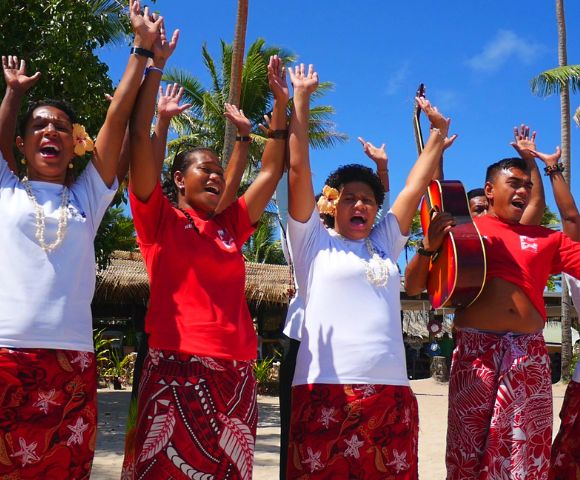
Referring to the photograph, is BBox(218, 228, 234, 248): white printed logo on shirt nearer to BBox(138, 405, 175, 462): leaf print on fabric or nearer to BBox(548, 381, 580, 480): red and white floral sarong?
BBox(138, 405, 175, 462): leaf print on fabric

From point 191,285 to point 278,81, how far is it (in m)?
1.15

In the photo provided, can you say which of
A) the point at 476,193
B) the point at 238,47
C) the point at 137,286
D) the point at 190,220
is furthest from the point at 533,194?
the point at 137,286

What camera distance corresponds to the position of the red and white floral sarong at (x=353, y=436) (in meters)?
3.05

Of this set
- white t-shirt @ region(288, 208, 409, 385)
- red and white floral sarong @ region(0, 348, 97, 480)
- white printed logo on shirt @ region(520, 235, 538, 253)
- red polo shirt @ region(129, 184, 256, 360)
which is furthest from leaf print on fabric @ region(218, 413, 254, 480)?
white printed logo on shirt @ region(520, 235, 538, 253)

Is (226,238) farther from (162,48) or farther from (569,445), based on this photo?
(569,445)

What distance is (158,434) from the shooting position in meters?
2.83

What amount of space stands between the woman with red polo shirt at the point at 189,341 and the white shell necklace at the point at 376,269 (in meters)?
0.59

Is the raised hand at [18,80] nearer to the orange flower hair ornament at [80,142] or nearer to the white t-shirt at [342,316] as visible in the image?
the orange flower hair ornament at [80,142]

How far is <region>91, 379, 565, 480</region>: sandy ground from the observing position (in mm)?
7031

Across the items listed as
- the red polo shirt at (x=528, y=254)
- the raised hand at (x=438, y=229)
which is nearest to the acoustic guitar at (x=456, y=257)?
the raised hand at (x=438, y=229)

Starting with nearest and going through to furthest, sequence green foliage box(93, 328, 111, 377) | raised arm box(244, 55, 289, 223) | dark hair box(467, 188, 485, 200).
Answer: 1. raised arm box(244, 55, 289, 223)
2. dark hair box(467, 188, 485, 200)
3. green foliage box(93, 328, 111, 377)

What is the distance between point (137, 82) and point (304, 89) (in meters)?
0.84

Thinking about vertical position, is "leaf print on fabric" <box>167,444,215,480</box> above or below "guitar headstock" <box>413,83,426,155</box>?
below

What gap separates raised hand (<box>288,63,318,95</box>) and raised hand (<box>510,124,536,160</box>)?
1663 millimetres
